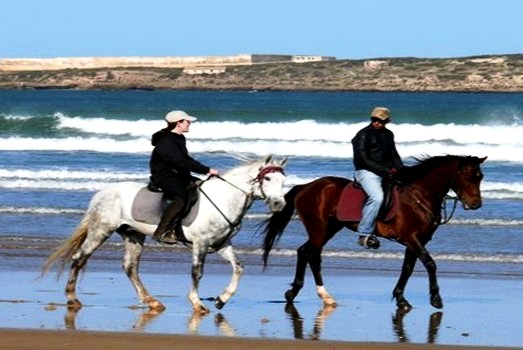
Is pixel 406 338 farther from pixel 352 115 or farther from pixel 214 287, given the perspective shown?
pixel 352 115

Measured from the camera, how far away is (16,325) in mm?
10742

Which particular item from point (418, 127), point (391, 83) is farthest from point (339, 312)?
point (391, 83)

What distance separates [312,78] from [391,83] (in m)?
8.10

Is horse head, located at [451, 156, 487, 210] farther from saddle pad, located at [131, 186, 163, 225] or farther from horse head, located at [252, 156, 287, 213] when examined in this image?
saddle pad, located at [131, 186, 163, 225]

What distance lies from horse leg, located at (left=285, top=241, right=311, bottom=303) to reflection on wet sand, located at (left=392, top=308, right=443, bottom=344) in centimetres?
99

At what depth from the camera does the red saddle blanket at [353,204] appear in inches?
503

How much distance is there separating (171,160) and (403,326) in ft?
7.79

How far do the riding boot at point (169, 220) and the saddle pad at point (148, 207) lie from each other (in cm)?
13

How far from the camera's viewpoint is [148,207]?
12.0m

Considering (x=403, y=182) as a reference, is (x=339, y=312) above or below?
below

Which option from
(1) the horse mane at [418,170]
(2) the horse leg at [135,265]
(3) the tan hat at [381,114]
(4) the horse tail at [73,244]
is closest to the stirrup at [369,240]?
Answer: (1) the horse mane at [418,170]

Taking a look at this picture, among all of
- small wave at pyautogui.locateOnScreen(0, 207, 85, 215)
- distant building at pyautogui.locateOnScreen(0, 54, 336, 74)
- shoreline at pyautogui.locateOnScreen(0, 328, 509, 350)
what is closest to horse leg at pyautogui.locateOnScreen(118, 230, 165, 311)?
shoreline at pyautogui.locateOnScreen(0, 328, 509, 350)

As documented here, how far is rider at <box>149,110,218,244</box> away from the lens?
11750 millimetres

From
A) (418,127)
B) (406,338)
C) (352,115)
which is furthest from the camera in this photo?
(352,115)
